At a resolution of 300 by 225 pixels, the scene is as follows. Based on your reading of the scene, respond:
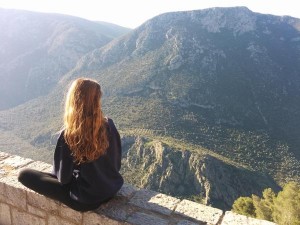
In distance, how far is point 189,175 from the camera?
52156 millimetres

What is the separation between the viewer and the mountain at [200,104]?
5147 centimetres

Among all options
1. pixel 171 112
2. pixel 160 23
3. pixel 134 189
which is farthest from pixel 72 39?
pixel 134 189

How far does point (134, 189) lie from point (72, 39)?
4600 inches

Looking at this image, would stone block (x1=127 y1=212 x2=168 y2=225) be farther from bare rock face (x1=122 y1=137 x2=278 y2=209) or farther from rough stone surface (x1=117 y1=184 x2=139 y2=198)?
bare rock face (x1=122 y1=137 x2=278 y2=209)

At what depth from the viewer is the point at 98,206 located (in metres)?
3.72

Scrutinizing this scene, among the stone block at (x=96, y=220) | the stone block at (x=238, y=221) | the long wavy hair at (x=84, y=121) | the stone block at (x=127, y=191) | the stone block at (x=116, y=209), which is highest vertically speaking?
the long wavy hair at (x=84, y=121)

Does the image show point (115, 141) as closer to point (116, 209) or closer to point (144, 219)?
point (116, 209)

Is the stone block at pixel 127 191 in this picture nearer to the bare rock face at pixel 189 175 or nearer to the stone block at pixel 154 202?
the stone block at pixel 154 202

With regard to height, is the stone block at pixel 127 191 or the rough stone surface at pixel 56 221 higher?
the stone block at pixel 127 191

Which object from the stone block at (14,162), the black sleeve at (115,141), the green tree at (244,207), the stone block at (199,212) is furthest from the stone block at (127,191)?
the green tree at (244,207)

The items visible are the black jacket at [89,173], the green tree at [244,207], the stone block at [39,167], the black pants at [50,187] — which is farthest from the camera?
the green tree at [244,207]

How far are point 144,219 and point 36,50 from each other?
121 metres

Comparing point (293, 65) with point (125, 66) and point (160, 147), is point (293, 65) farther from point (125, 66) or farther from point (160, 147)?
point (160, 147)

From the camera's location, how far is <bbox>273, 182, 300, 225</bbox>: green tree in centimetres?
1880
